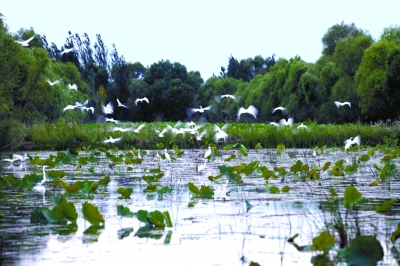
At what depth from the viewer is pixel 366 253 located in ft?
12.4

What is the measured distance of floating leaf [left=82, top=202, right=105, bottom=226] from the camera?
211 inches

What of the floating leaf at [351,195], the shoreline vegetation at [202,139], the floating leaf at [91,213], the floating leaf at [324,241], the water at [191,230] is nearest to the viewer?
the floating leaf at [324,241]

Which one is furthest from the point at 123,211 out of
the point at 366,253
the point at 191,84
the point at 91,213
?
the point at 191,84

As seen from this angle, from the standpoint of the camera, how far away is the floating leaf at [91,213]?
17.6 ft

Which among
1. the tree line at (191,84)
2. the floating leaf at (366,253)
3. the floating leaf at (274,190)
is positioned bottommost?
the floating leaf at (366,253)

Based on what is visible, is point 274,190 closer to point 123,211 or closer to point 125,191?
point 125,191

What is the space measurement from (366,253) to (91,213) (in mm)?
2314

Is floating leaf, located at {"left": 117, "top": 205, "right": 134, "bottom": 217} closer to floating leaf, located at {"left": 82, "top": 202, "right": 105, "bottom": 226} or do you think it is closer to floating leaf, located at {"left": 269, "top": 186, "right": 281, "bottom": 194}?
floating leaf, located at {"left": 82, "top": 202, "right": 105, "bottom": 226}

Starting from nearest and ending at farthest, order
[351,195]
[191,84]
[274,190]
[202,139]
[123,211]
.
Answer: [351,195], [123,211], [274,190], [202,139], [191,84]

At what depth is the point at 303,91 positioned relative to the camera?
64.1 m

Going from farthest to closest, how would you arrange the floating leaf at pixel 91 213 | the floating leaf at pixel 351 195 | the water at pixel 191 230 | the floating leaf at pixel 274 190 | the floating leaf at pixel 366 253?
the floating leaf at pixel 274 190, the floating leaf at pixel 91 213, the floating leaf at pixel 351 195, the water at pixel 191 230, the floating leaf at pixel 366 253

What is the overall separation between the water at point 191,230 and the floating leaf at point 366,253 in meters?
0.41

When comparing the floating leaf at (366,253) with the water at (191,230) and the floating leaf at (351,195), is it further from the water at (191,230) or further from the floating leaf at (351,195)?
the floating leaf at (351,195)

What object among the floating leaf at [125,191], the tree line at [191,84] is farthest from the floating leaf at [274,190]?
the tree line at [191,84]
